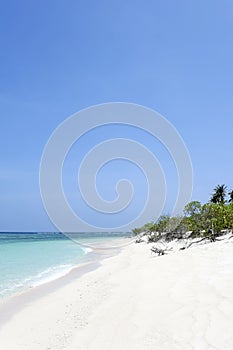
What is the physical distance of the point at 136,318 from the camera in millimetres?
7016

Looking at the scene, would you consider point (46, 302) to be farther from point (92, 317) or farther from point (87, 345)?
point (87, 345)

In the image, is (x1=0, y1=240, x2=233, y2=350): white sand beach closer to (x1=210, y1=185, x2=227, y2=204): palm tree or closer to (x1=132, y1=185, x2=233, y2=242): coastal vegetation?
(x1=132, y1=185, x2=233, y2=242): coastal vegetation

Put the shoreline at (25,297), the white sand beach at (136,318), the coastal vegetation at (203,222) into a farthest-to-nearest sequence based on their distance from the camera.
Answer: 1. the coastal vegetation at (203,222)
2. the shoreline at (25,297)
3. the white sand beach at (136,318)

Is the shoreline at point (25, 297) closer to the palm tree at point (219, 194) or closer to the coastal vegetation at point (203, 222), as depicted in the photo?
the coastal vegetation at point (203, 222)

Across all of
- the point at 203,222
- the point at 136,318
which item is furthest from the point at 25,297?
the point at 203,222

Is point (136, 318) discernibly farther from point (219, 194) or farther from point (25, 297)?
point (219, 194)

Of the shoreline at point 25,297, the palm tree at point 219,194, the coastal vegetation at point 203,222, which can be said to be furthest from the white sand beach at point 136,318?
Answer: the palm tree at point 219,194

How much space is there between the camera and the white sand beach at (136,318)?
223 inches

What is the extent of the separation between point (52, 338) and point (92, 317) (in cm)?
132

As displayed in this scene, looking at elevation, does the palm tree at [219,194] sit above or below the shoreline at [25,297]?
above

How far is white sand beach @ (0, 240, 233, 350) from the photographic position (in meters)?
5.67

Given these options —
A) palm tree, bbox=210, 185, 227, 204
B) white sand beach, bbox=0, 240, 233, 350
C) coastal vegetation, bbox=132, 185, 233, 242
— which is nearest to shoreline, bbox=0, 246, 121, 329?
white sand beach, bbox=0, 240, 233, 350

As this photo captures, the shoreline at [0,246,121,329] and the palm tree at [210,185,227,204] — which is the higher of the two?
the palm tree at [210,185,227,204]

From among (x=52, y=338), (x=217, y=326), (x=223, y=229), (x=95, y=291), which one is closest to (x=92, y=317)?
(x=52, y=338)
